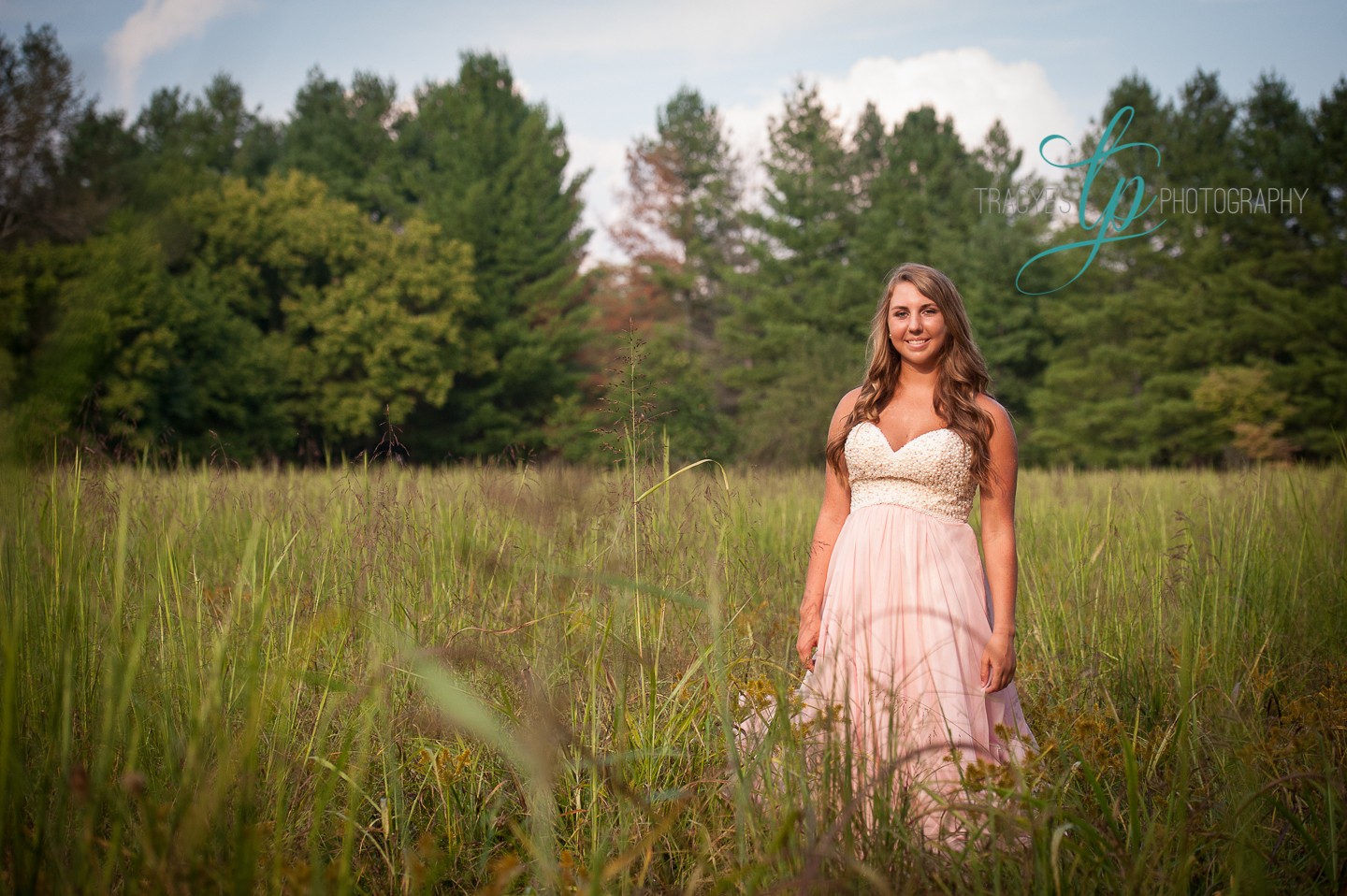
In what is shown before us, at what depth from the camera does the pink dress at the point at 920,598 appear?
104 inches

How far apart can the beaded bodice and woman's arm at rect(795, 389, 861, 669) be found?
0.65ft

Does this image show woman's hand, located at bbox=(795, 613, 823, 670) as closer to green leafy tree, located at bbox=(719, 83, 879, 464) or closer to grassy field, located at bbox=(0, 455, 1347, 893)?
grassy field, located at bbox=(0, 455, 1347, 893)

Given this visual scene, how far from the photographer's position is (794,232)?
30.9 metres

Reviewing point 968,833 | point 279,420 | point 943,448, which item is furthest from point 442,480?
point 279,420

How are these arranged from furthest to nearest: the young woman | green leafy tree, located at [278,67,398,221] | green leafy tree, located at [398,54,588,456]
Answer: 1. green leafy tree, located at [278,67,398,221]
2. green leafy tree, located at [398,54,588,456]
3. the young woman

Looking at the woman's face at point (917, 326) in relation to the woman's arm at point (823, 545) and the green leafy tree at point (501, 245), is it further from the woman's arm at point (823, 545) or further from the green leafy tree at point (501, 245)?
the green leafy tree at point (501, 245)

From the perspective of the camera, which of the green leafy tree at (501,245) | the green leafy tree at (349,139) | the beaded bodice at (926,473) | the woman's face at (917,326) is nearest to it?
the beaded bodice at (926,473)

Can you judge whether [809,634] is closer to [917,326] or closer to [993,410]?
[993,410]

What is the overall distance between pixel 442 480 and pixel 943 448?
140 inches

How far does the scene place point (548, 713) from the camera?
133cm

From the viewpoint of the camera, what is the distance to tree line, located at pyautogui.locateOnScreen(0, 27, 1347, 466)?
70.5 ft

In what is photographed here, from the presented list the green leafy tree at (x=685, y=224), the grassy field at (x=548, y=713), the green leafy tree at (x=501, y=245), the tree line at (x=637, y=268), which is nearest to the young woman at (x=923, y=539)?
the grassy field at (x=548, y=713)

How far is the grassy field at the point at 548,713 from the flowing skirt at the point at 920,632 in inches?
8.4

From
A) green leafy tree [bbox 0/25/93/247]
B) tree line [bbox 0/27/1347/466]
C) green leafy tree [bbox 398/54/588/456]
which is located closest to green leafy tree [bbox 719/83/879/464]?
tree line [bbox 0/27/1347/466]
